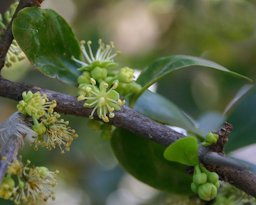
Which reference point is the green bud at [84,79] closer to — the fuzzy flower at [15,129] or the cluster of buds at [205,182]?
the fuzzy flower at [15,129]

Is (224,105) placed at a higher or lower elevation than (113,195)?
higher

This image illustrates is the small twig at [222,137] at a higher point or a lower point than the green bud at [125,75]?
higher

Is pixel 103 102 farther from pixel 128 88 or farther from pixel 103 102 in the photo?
pixel 128 88

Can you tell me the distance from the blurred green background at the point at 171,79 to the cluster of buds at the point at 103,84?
3.13 ft

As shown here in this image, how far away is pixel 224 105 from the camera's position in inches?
104

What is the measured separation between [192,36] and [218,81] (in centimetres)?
27

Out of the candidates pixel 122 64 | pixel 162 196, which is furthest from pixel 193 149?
pixel 122 64

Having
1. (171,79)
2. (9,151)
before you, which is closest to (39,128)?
→ (9,151)

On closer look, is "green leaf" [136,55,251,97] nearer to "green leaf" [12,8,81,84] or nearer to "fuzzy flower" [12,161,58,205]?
"green leaf" [12,8,81,84]

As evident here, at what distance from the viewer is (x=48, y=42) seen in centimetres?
152

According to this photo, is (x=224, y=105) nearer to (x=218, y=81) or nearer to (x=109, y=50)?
(x=218, y=81)

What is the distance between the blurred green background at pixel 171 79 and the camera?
2.64m

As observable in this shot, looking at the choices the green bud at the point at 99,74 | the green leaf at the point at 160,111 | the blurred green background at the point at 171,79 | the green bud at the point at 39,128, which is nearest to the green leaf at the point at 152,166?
the green leaf at the point at 160,111

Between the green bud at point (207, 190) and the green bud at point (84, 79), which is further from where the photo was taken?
the green bud at point (84, 79)
